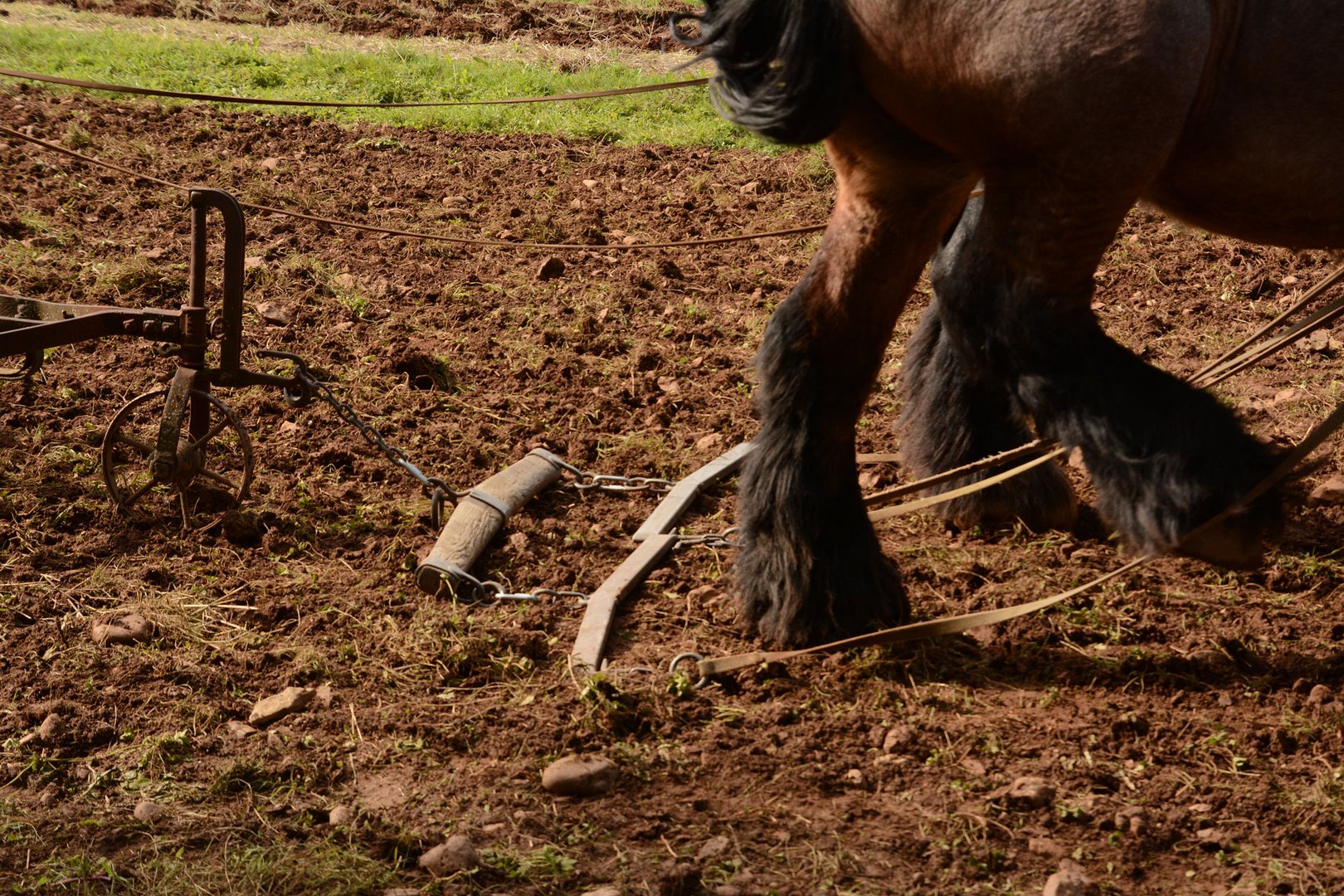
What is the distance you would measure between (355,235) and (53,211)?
66.2 inches

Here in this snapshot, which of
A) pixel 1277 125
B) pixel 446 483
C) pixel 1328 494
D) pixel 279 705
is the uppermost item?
pixel 1277 125

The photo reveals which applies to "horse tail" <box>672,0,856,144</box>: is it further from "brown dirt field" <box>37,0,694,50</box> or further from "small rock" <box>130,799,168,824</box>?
"brown dirt field" <box>37,0,694,50</box>

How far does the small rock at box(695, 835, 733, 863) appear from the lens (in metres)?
2.82

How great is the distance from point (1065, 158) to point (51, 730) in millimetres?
2991

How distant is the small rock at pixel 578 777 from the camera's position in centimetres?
304

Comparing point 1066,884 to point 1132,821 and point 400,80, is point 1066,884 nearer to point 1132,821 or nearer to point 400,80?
point 1132,821

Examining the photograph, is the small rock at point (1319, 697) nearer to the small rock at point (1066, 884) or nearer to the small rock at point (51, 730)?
the small rock at point (1066, 884)

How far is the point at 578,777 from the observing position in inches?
119

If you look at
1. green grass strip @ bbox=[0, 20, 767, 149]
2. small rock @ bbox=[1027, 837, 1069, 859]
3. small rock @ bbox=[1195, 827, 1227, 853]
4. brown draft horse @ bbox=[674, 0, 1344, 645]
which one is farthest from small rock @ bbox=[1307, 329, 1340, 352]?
green grass strip @ bbox=[0, 20, 767, 149]

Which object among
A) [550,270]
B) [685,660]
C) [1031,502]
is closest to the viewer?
→ [685,660]

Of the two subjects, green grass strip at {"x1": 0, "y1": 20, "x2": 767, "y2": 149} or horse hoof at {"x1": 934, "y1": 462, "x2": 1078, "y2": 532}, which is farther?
green grass strip at {"x1": 0, "y1": 20, "x2": 767, "y2": 149}

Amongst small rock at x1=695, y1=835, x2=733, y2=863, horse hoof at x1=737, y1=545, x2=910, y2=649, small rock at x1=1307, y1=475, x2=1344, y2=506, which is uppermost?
small rock at x1=1307, y1=475, x2=1344, y2=506

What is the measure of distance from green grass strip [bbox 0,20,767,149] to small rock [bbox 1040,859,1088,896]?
626cm

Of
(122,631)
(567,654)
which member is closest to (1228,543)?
(567,654)
